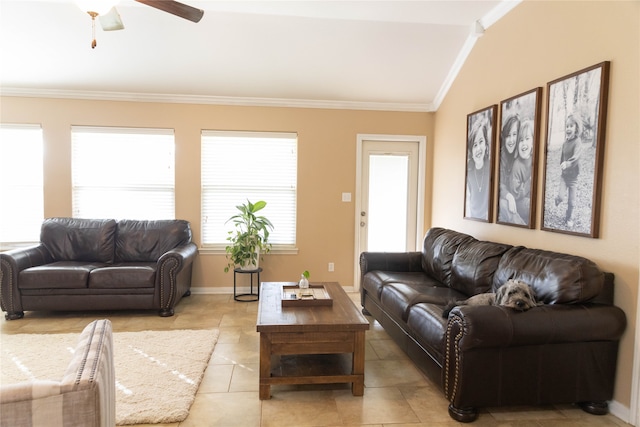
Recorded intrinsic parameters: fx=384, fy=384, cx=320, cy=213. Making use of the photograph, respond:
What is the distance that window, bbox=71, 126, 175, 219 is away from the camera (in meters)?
4.67

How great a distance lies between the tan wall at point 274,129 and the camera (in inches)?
181

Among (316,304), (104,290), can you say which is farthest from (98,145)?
(316,304)

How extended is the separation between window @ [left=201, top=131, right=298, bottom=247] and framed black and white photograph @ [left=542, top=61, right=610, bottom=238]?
2.90 m

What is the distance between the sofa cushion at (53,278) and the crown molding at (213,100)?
2.10 m

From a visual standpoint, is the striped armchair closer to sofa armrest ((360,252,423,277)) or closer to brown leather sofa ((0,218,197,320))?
brown leather sofa ((0,218,197,320))

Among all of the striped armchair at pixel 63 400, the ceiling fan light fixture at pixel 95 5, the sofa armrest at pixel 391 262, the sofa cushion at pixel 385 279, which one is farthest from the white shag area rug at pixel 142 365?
the ceiling fan light fixture at pixel 95 5

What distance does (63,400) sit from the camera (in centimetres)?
97

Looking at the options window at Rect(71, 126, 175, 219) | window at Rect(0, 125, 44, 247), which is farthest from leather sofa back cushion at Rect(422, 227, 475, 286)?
window at Rect(0, 125, 44, 247)

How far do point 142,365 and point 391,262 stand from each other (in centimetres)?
246

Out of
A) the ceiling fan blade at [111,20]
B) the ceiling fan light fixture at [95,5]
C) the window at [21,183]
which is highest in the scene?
the ceiling fan blade at [111,20]

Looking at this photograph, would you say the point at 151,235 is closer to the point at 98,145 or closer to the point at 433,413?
the point at 98,145

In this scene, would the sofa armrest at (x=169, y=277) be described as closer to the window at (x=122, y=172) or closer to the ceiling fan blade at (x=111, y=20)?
the window at (x=122, y=172)

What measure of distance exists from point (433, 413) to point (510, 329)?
2.29 ft

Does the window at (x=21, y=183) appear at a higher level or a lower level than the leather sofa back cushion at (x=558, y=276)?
higher
